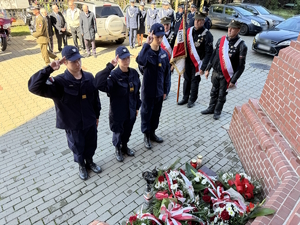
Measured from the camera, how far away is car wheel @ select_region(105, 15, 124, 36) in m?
9.34

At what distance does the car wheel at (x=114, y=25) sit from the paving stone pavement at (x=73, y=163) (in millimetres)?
4448

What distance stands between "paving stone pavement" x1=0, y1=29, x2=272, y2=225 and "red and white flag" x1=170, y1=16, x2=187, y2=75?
43.2 inches

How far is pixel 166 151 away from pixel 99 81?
1.97m

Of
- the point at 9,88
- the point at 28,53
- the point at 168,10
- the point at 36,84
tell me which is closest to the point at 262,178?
the point at 36,84

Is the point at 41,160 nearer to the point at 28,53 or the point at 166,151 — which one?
the point at 166,151

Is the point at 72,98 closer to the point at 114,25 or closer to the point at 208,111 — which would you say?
the point at 208,111

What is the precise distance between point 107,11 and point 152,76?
295 inches

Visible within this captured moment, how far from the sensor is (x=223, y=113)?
5.53 m

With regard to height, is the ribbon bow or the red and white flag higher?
the red and white flag

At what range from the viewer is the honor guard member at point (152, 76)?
3549mm

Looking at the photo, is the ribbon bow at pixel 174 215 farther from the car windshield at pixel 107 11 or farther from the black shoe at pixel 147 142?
the car windshield at pixel 107 11

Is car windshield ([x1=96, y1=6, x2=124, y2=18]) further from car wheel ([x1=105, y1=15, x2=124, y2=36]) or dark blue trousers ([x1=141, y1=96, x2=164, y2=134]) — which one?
dark blue trousers ([x1=141, y1=96, x2=164, y2=134])

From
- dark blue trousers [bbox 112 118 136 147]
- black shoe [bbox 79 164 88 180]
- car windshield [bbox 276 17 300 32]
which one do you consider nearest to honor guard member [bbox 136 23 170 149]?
dark blue trousers [bbox 112 118 136 147]

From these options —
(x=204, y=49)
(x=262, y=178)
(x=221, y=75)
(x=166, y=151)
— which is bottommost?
(x=166, y=151)
